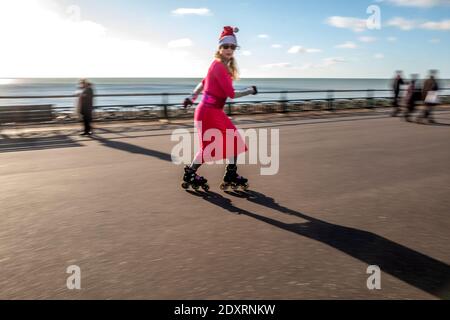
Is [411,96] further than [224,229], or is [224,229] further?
[411,96]

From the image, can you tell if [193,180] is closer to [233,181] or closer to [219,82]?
[233,181]

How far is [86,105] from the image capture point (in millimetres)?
11984

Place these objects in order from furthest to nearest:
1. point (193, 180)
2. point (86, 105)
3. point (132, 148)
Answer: point (86, 105)
point (132, 148)
point (193, 180)

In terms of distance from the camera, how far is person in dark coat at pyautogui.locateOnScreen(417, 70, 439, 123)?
15570 millimetres

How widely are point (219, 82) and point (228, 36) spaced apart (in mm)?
643

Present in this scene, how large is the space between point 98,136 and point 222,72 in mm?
7210

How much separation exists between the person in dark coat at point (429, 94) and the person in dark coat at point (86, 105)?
37.7 ft

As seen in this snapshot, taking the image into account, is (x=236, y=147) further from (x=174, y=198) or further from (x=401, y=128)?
(x=401, y=128)

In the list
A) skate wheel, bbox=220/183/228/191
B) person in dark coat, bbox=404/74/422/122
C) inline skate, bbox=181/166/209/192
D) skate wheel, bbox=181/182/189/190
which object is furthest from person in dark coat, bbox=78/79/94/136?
person in dark coat, bbox=404/74/422/122

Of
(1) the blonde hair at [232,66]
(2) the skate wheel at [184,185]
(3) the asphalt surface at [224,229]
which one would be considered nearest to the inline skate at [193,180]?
(2) the skate wheel at [184,185]

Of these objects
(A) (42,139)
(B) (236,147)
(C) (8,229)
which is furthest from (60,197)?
(A) (42,139)

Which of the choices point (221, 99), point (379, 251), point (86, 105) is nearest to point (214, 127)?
point (221, 99)

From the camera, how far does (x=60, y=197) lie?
17.9ft

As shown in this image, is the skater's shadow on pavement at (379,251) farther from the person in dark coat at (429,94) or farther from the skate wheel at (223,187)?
the person in dark coat at (429,94)
